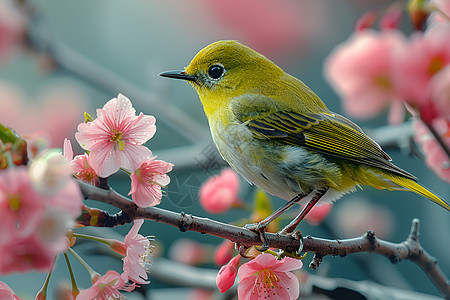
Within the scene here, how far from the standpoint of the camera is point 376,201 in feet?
10.1

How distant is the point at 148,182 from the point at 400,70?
1.66 ft

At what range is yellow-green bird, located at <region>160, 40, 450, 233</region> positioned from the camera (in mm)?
1213

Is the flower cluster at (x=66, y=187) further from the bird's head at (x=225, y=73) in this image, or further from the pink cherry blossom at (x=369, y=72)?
the bird's head at (x=225, y=73)

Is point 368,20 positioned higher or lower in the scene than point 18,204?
higher

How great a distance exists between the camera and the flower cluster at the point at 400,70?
0.85 m

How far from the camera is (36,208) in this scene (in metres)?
0.57

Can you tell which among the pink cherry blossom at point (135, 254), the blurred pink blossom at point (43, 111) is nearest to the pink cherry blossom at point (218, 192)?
the pink cherry blossom at point (135, 254)

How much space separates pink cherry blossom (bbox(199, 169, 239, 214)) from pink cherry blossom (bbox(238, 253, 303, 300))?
0.38 m

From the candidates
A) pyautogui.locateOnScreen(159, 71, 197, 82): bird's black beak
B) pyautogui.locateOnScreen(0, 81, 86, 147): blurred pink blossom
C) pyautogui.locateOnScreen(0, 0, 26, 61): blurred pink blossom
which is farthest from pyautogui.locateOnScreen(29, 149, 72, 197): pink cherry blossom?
pyautogui.locateOnScreen(0, 81, 86, 147): blurred pink blossom

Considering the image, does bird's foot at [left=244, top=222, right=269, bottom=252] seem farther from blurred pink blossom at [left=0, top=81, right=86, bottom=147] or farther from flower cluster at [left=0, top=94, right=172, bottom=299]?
blurred pink blossom at [left=0, top=81, right=86, bottom=147]

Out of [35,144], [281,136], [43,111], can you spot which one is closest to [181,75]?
[281,136]

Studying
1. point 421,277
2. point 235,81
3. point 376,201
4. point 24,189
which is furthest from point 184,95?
point 24,189

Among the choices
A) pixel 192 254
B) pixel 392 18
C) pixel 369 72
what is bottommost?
pixel 192 254

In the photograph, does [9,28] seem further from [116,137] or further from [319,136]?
[116,137]
